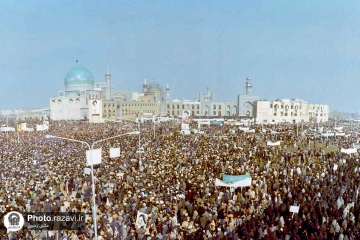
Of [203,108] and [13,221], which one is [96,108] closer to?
[203,108]

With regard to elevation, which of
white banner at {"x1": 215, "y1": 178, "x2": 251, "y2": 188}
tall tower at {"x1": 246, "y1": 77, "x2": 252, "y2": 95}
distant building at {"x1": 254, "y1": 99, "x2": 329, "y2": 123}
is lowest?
white banner at {"x1": 215, "y1": 178, "x2": 251, "y2": 188}

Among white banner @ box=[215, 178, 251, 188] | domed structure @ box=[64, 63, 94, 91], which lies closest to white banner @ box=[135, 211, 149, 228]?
white banner @ box=[215, 178, 251, 188]

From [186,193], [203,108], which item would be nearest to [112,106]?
[203,108]

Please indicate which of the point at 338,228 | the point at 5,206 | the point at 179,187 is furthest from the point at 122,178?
the point at 338,228

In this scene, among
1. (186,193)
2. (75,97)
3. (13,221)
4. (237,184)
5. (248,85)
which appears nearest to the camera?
(13,221)

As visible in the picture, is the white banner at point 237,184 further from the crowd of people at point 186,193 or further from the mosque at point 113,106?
the mosque at point 113,106

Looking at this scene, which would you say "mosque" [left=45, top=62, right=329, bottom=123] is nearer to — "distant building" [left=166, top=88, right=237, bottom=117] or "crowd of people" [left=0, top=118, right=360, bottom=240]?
"distant building" [left=166, top=88, right=237, bottom=117]
